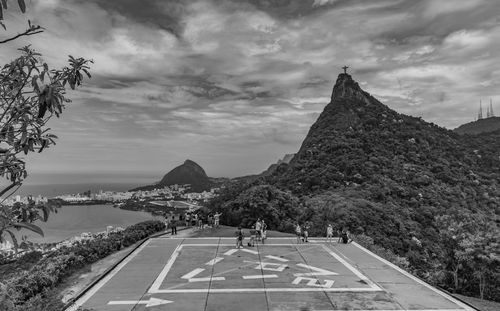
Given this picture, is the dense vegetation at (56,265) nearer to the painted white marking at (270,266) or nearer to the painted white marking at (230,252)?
the painted white marking at (230,252)

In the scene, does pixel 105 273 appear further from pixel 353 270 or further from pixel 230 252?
pixel 353 270

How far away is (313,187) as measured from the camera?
49562 mm

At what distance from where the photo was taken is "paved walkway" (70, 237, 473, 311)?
1291 cm

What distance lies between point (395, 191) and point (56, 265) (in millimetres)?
39358

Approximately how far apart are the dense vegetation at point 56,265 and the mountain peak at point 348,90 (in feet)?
216

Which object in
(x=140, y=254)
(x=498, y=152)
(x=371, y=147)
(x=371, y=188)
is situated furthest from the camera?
(x=498, y=152)

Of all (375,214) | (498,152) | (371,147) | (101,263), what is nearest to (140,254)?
(101,263)

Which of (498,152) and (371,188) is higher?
(498,152)

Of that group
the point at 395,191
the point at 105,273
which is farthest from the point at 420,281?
the point at 395,191

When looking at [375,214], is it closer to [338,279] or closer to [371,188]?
[371,188]

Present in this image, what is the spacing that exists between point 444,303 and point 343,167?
42.0 metres

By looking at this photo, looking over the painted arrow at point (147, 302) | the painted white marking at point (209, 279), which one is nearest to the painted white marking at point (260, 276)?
the painted white marking at point (209, 279)

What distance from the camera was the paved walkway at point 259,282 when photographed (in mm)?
12906

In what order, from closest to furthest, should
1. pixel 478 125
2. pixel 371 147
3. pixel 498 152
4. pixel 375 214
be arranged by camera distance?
1. pixel 375 214
2. pixel 371 147
3. pixel 498 152
4. pixel 478 125
